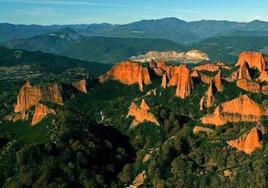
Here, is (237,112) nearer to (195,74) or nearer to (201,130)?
(201,130)

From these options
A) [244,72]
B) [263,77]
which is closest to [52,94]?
[244,72]

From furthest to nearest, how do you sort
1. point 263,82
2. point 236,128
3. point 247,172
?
point 263,82
point 236,128
point 247,172

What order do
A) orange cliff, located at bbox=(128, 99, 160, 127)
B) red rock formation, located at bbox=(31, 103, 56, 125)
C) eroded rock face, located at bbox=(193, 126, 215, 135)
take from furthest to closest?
red rock formation, located at bbox=(31, 103, 56, 125) → orange cliff, located at bbox=(128, 99, 160, 127) → eroded rock face, located at bbox=(193, 126, 215, 135)

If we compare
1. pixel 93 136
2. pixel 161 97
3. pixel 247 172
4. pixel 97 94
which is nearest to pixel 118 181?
pixel 93 136

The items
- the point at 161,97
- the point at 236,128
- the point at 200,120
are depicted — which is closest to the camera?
the point at 236,128

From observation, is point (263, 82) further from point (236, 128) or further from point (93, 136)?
point (93, 136)

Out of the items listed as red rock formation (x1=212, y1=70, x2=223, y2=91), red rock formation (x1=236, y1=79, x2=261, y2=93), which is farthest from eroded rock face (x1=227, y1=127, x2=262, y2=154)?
red rock formation (x1=212, y1=70, x2=223, y2=91)

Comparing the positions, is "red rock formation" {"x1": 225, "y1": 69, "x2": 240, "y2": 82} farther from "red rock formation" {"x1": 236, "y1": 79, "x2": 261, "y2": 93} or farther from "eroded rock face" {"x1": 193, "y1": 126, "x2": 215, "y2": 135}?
"eroded rock face" {"x1": 193, "y1": 126, "x2": 215, "y2": 135}
